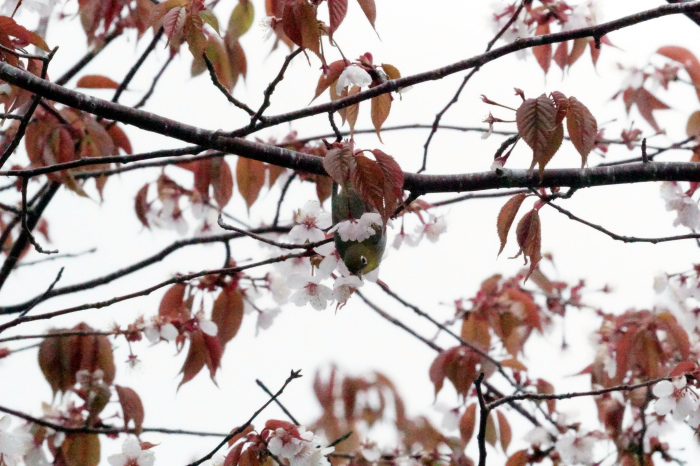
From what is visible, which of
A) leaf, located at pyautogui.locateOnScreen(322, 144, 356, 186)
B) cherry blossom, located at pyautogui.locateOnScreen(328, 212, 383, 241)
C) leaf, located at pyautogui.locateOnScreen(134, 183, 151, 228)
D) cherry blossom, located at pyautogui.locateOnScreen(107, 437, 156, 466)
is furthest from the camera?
leaf, located at pyautogui.locateOnScreen(134, 183, 151, 228)

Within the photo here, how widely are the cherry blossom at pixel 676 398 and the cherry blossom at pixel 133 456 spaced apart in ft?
2.79

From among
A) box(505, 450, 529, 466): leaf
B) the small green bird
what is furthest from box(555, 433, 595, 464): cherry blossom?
the small green bird

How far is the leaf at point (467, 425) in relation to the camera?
1.71m

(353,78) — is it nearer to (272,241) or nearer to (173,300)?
(272,241)

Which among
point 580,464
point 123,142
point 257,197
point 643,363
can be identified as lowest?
point 580,464

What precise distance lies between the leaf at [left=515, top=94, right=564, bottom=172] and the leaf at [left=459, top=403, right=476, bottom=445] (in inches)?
43.2

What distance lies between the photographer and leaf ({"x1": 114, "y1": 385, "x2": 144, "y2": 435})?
4.62ft

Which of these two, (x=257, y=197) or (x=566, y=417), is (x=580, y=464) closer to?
(x=566, y=417)

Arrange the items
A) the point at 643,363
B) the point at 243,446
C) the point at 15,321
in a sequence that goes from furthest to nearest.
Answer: the point at 643,363, the point at 243,446, the point at 15,321

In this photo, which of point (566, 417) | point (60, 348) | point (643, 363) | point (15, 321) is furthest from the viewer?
point (566, 417)

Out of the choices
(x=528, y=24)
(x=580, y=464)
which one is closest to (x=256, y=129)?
(x=528, y=24)

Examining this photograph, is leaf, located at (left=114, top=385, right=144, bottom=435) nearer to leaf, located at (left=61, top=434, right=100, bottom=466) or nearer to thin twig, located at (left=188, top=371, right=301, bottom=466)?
leaf, located at (left=61, top=434, right=100, bottom=466)

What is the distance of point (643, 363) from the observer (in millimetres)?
1624

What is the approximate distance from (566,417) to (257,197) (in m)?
1.03
